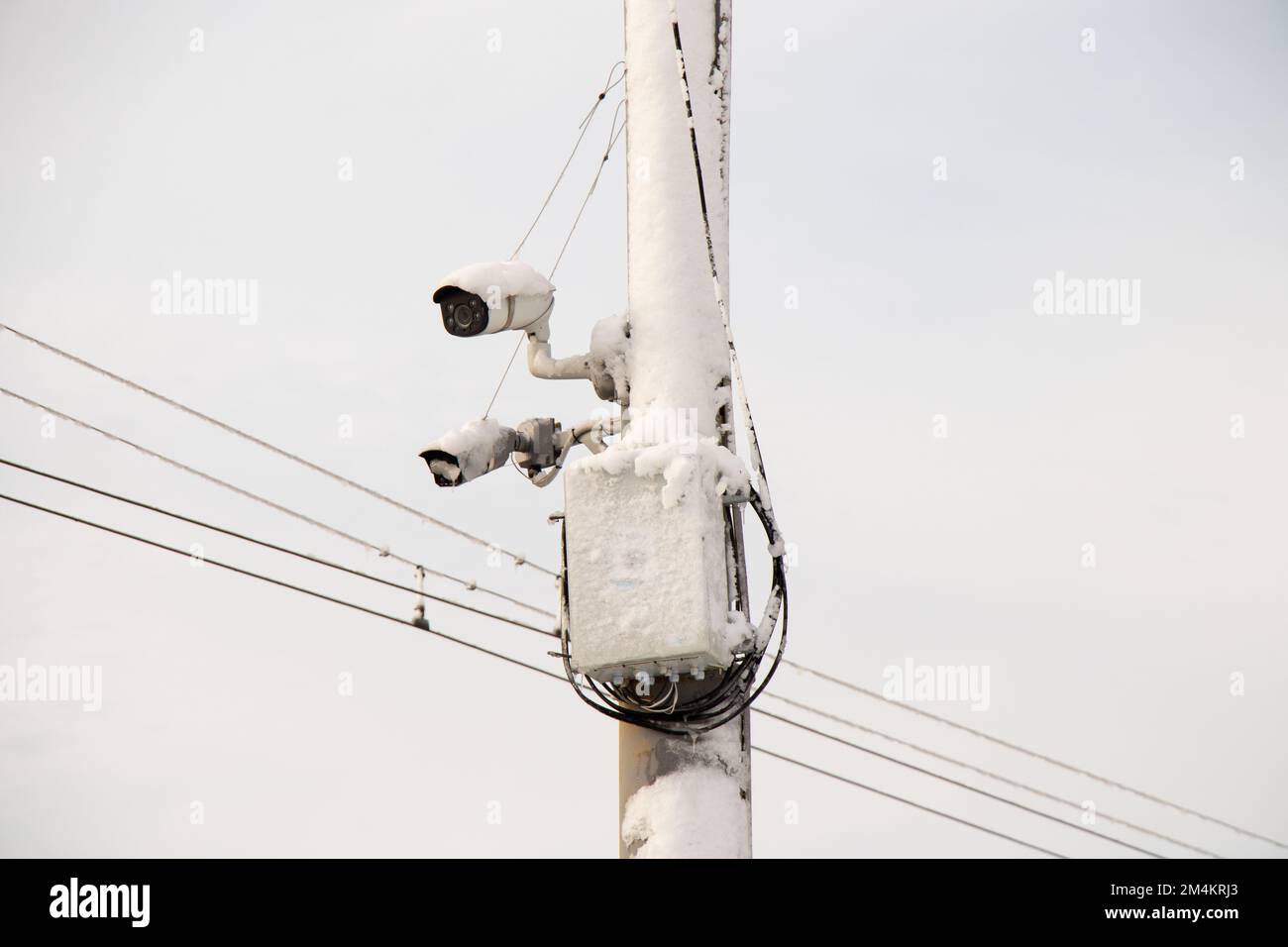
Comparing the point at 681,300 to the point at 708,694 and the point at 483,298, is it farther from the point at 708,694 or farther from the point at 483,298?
the point at 708,694

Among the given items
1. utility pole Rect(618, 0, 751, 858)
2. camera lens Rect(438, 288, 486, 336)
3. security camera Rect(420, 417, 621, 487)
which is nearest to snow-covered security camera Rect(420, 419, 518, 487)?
security camera Rect(420, 417, 621, 487)

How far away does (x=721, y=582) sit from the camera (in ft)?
28.3

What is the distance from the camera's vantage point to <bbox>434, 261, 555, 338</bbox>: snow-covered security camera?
954 cm

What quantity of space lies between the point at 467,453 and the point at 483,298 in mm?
853

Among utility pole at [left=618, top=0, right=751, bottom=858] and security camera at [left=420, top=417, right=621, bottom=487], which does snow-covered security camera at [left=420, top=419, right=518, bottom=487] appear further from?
utility pole at [left=618, top=0, right=751, bottom=858]

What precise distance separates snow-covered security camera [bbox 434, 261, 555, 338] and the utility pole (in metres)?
0.61

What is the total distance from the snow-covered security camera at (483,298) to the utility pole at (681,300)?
61 cm

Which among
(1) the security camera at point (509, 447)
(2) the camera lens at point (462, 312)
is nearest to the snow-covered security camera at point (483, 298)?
(2) the camera lens at point (462, 312)

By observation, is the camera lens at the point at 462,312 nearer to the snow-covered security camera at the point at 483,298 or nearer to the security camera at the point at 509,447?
the snow-covered security camera at the point at 483,298

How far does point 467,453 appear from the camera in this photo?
30.6ft

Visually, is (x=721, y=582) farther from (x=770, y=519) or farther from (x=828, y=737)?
(x=828, y=737)

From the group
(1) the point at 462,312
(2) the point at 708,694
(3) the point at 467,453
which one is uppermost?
(1) the point at 462,312

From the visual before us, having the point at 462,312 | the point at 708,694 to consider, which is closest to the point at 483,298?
the point at 462,312

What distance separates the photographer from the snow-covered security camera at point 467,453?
9.30m
